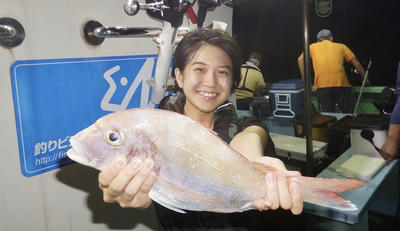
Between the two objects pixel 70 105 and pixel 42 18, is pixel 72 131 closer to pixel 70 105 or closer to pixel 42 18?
pixel 70 105

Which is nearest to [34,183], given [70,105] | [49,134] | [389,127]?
[49,134]

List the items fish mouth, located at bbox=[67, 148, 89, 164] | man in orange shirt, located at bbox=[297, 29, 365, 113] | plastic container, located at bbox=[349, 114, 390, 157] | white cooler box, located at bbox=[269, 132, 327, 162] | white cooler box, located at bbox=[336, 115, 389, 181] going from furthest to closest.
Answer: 1. man in orange shirt, located at bbox=[297, 29, 365, 113]
2. white cooler box, located at bbox=[269, 132, 327, 162]
3. plastic container, located at bbox=[349, 114, 390, 157]
4. white cooler box, located at bbox=[336, 115, 389, 181]
5. fish mouth, located at bbox=[67, 148, 89, 164]

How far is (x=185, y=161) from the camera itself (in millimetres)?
610

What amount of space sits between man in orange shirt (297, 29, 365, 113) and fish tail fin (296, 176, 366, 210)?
2820 millimetres

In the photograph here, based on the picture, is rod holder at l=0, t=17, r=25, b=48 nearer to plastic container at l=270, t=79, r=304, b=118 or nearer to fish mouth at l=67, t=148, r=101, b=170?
fish mouth at l=67, t=148, r=101, b=170

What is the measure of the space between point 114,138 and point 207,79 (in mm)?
357

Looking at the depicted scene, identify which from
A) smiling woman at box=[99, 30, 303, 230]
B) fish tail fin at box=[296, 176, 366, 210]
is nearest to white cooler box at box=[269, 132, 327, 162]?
smiling woman at box=[99, 30, 303, 230]

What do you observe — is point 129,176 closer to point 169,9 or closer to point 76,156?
point 76,156

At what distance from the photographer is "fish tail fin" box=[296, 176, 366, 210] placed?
21.7 inches

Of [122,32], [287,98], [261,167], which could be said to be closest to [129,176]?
[261,167]

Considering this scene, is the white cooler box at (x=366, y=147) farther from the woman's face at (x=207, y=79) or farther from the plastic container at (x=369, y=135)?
the woman's face at (x=207, y=79)

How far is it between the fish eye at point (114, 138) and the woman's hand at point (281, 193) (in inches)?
14.5

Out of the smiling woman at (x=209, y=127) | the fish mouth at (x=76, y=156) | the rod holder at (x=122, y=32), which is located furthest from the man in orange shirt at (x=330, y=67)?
the fish mouth at (x=76, y=156)

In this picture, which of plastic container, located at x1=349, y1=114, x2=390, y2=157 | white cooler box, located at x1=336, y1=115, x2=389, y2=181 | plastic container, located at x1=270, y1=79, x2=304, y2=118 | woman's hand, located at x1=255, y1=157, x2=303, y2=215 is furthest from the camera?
plastic container, located at x1=270, y1=79, x2=304, y2=118
